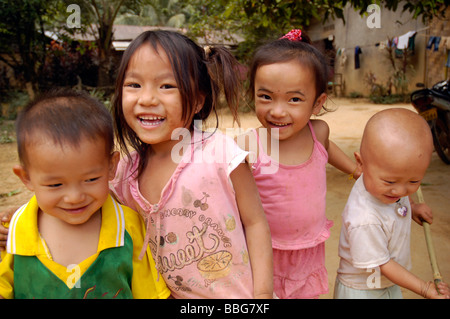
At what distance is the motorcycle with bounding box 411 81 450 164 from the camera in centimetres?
436

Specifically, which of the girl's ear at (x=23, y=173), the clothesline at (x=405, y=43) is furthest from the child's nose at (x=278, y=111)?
→ the clothesline at (x=405, y=43)

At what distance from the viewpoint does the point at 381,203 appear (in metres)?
1.31

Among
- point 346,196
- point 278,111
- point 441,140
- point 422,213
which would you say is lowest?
point 346,196

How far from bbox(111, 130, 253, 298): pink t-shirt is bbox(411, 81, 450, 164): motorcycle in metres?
3.99

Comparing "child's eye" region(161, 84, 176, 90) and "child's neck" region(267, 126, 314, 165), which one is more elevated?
"child's eye" region(161, 84, 176, 90)

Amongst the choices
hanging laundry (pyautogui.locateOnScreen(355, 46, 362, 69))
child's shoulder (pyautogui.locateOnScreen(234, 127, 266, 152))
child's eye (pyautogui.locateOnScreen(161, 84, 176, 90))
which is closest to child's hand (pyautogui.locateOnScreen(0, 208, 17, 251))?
child's eye (pyautogui.locateOnScreen(161, 84, 176, 90))

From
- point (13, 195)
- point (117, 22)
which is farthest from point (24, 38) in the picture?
point (117, 22)

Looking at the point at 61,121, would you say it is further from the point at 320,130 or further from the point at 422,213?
the point at 422,213

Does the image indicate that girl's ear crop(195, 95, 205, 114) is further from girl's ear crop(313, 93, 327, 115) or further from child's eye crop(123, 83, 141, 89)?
girl's ear crop(313, 93, 327, 115)

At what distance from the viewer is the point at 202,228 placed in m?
1.18

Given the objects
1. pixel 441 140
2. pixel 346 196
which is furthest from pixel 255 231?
pixel 441 140

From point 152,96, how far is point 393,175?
0.80 metres

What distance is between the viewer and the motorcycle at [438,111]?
4.36m
